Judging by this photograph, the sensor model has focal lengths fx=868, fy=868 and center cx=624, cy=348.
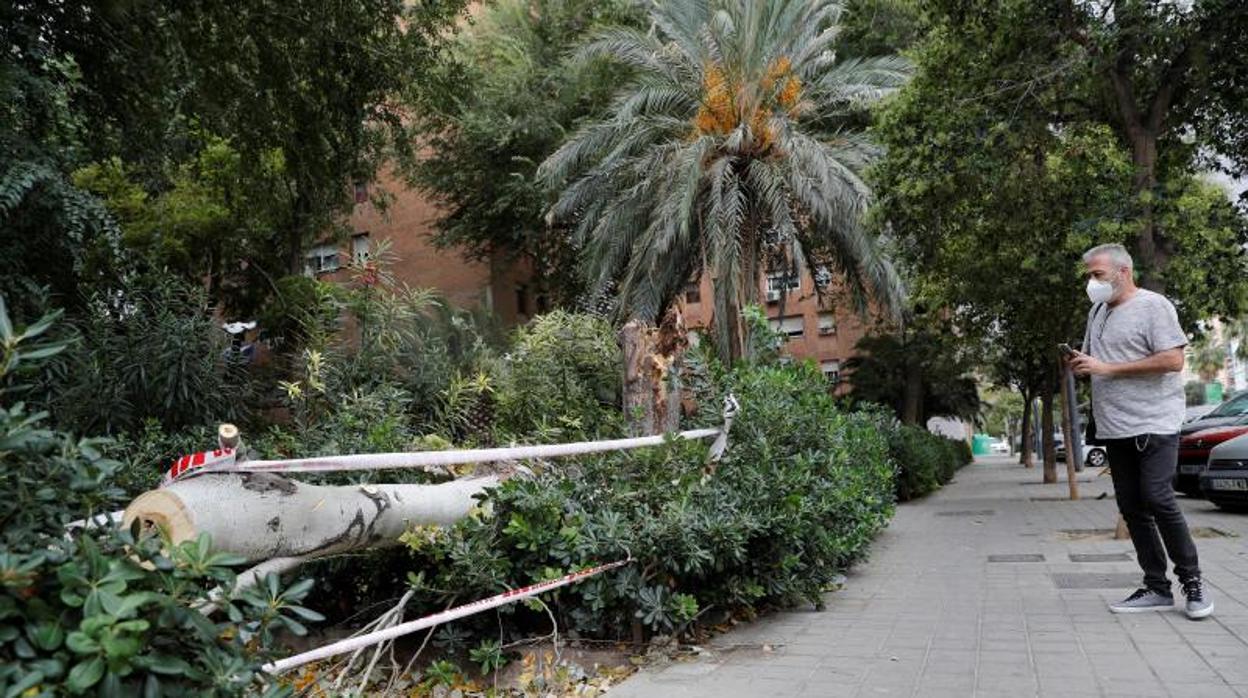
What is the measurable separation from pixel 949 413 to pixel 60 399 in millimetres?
31418

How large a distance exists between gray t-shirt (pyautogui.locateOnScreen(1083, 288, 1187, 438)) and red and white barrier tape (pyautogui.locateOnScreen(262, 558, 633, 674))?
280cm

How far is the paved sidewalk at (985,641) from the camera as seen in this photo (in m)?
3.73

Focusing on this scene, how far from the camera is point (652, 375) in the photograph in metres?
5.79

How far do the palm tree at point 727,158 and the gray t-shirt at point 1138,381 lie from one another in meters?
7.98

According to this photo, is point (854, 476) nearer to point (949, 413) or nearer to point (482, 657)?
point (482, 657)

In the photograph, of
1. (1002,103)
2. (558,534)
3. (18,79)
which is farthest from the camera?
(1002,103)

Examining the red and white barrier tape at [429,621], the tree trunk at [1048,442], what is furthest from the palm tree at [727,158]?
the red and white barrier tape at [429,621]

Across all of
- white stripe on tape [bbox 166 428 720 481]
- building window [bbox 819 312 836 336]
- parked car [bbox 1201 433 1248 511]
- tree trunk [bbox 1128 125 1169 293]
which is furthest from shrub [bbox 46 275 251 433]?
building window [bbox 819 312 836 336]

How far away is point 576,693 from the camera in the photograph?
3.97 m

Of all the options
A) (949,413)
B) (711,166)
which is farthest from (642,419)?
(949,413)

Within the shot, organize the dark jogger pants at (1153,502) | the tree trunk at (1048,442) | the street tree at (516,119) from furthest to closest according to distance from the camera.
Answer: the tree trunk at (1048,442)
the street tree at (516,119)
the dark jogger pants at (1153,502)

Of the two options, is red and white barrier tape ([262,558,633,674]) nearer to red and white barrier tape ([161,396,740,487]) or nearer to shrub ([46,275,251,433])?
red and white barrier tape ([161,396,740,487])

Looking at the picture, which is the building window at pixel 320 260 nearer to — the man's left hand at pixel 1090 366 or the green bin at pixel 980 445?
the man's left hand at pixel 1090 366

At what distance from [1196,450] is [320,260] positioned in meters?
23.2
